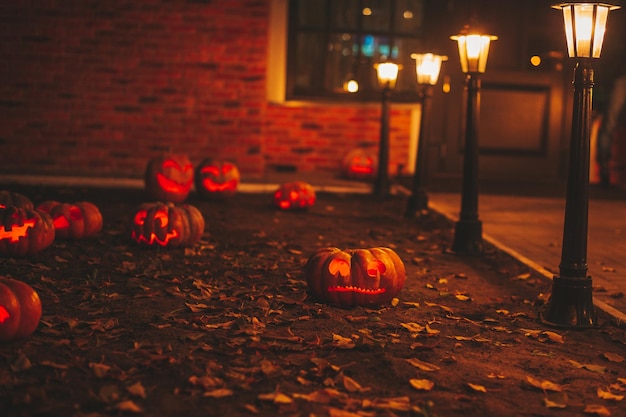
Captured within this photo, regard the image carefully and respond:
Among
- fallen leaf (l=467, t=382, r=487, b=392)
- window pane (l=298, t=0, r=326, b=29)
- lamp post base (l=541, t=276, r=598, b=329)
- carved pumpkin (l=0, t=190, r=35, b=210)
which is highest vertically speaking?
window pane (l=298, t=0, r=326, b=29)

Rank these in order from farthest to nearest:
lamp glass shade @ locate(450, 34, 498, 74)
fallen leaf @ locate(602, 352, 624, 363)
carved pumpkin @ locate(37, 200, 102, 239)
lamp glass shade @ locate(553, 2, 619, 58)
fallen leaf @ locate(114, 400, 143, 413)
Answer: lamp glass shade @ locate(450, 34, 498, 74), carved pumpkin @ locate(37, 200, 102, 239), lamp glass shade @ locate(553, 2, 619, 58), fallen leaf @ locate(602, 352, 624, 363), fallen leaf @ locate(114, 400, 143, 413)

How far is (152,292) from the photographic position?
6039 mm

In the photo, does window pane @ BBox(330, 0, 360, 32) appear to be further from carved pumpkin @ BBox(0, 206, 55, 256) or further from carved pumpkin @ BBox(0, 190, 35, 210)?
carved pumpkin @ BBox(0, 206, 55, 256)

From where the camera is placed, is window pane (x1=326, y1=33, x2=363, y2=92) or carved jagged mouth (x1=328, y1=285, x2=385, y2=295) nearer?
carved jagged mouth (x1=328, y1=285, x2=385, y2=295)

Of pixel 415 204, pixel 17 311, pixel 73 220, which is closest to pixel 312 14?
Answer: pixel 415 204

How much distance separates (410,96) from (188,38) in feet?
12.6

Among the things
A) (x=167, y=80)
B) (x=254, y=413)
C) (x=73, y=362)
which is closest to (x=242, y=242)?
(x=73, y=362)

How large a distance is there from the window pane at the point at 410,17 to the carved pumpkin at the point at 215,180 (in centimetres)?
507

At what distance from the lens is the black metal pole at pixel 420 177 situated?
10469mm

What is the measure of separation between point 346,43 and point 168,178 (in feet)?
18.1

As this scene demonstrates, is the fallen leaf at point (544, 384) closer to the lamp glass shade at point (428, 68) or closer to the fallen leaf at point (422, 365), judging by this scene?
the fallen leaf at point (422, 365)

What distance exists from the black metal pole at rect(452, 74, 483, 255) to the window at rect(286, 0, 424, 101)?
22.3ft

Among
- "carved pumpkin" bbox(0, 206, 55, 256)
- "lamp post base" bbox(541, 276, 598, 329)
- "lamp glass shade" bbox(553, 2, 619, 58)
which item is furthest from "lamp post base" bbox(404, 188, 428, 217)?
"lamp glass shade" bbox(553, 2, 619, 58)

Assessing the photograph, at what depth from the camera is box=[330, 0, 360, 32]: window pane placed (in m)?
14.7
